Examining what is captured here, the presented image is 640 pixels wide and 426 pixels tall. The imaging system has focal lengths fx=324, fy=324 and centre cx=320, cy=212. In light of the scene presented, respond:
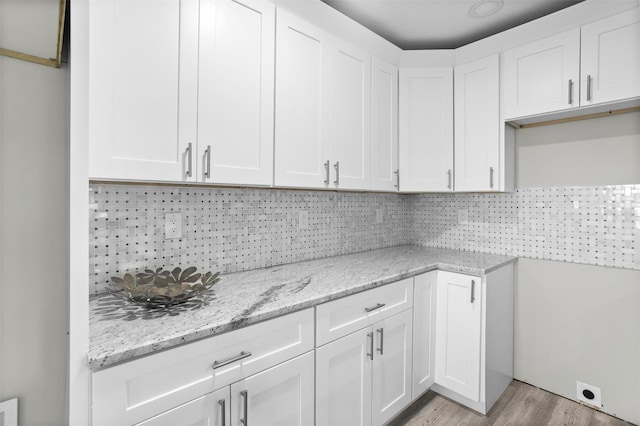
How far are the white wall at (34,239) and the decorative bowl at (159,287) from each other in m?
0.39

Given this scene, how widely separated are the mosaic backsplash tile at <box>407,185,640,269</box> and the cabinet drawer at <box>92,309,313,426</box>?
6.01 ft

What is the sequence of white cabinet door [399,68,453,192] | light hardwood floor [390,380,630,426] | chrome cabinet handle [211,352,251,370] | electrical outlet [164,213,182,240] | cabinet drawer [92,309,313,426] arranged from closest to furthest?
cabinet drawer [92,309,313,426], chrome cabinet handle [211,352,251,370], electrical outlet [164,213,182,240], light hardwood floor [390,380,630,426], white cabinet door [399,68,453,192]

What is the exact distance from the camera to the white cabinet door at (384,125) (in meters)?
2.11

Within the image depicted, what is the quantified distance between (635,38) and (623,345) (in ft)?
5.58

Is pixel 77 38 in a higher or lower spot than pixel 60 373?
higher

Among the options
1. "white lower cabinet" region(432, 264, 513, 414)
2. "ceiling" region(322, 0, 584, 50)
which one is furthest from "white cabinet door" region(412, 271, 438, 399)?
"ceiling" region(322, 0, 584, 50)

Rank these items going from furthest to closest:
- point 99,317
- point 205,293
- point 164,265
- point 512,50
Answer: point 512,50 → point 164,265 → point 205,293 → point 99,317

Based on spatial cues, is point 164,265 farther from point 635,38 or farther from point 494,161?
point 635,38

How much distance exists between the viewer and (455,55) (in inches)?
89.3

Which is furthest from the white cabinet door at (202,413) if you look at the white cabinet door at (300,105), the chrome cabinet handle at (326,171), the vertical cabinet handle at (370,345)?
the chrome cabinet handle at (326,171)

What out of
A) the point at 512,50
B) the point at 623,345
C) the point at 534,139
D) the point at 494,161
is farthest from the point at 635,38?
the point at 623,345

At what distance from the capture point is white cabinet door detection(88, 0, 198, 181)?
108 cm

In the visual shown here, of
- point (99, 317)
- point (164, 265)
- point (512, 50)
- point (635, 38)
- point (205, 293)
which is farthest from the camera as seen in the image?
point (512, 50)

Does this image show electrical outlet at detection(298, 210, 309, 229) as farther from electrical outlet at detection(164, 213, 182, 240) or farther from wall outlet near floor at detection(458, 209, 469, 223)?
wall outlet near floor at detection(458, 209, 469, 223)
